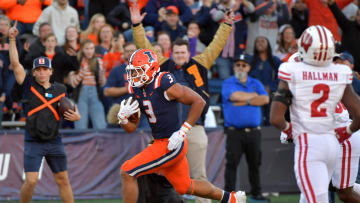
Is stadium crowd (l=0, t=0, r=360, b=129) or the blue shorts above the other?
stadium crowd (l=0, t=0, r=360, b=129)

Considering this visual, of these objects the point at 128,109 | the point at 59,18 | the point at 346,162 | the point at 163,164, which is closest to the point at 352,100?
the point at 346,162

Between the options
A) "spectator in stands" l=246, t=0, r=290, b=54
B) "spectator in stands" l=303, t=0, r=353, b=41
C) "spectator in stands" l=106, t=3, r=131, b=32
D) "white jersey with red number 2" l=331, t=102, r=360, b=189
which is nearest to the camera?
"white jersey with red number 2" l=331, t=102, r=360, b=189

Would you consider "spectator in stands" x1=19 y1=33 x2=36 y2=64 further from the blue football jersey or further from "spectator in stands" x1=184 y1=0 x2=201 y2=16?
the blue football jersey

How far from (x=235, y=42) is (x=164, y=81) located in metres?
5.83

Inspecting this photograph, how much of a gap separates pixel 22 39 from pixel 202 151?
4892mm

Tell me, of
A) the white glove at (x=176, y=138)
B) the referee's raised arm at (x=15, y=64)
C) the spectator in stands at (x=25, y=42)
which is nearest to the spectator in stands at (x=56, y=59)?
the spectator in stands at (x=25, y=42)

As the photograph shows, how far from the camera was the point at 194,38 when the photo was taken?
37.2 feet

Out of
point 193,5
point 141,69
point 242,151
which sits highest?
point 193,5

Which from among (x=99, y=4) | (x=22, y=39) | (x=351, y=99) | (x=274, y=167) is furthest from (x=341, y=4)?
(x=351, y=99)

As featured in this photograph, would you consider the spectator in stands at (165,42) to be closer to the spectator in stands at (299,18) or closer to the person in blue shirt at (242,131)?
the person in blue shirt at (242,131)

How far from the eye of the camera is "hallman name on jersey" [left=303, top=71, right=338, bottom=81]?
17.6ft

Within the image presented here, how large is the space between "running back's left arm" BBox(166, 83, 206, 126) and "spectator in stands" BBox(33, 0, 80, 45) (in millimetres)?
5445

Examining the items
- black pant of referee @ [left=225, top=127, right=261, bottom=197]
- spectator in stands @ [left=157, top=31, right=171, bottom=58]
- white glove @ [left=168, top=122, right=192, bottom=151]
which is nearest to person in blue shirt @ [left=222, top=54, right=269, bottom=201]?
black pant of referee @ [left=225, top=127, right=261, bottom=197]

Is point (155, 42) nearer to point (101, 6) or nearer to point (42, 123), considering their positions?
point (101, 6)
